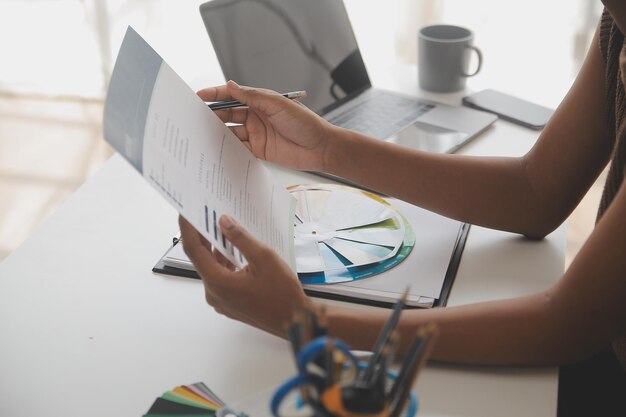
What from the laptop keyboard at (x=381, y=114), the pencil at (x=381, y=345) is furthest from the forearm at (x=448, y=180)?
the pencil at (x=381, y=345)

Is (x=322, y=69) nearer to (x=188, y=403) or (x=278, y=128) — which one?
(x=278, y=128)

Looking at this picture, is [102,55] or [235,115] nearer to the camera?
[235,115]

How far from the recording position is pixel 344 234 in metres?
1.02

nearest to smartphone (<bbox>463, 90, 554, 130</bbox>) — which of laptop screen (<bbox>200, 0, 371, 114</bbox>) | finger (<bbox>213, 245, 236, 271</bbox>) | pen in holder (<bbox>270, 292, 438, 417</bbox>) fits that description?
laptop screen (<bbox>200, 0, 371, 114</bbox>)

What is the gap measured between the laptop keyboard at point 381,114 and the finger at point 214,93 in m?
0.34

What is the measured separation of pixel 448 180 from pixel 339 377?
0.62m

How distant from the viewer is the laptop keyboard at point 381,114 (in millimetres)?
1342

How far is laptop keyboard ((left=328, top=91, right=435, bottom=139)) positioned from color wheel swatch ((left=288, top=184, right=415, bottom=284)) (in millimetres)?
228

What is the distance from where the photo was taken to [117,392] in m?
0.79

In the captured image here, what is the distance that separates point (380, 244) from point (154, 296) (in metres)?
0.29

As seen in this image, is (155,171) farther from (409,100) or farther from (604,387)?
(409,100)

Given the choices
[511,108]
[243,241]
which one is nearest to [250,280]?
[243,241]

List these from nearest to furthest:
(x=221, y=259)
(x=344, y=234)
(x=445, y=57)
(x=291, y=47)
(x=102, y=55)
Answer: (x=221, y=259) → (x=344, y=234) → (x=291, y=47) → (x=445, y=57) → (x=102, y=55)

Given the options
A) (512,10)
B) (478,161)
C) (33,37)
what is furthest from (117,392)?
A: (33,37)
